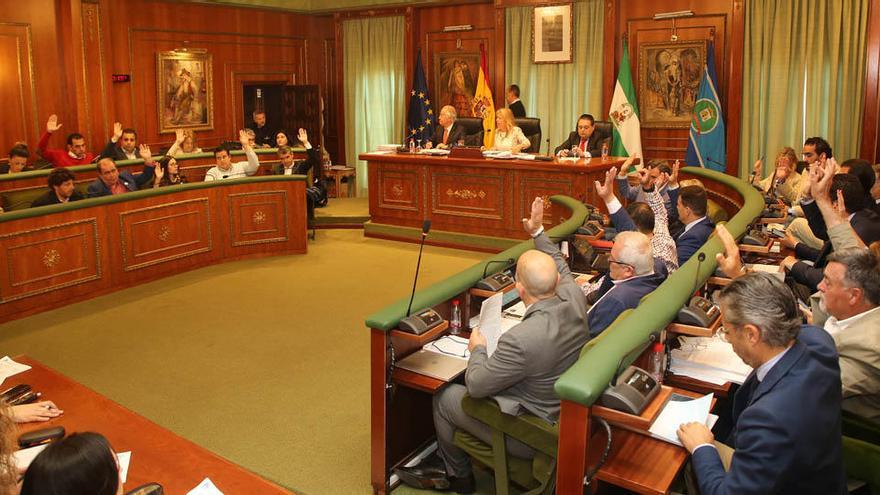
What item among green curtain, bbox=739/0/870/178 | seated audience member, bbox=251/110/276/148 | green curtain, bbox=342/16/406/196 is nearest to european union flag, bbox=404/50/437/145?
green curtain, bbox=342/16/406/196

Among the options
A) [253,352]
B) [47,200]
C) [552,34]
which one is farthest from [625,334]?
[552,34]

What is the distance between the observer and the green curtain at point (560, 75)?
1122 cm

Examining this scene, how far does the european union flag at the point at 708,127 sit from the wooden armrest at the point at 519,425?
7.87 m

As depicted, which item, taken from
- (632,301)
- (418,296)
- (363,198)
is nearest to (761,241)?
(632,301)

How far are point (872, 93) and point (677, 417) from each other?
7524 millimetres

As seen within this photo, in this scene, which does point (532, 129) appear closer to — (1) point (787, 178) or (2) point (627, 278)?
(1) point (787, 178)

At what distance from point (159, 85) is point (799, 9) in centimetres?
870

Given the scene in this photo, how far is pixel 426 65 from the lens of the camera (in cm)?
1298

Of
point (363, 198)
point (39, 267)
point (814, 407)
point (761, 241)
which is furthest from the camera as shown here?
point (363, 198)

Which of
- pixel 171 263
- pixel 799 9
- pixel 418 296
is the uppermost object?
pixel 799 9

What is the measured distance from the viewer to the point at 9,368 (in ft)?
11.8

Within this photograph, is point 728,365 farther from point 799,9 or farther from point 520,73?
point 520,73

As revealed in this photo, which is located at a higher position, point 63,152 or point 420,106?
point 420,106

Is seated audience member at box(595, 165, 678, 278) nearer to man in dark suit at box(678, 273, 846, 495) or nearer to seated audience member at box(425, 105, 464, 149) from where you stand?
man in dark suit at box(678, 273, 846, 495)
